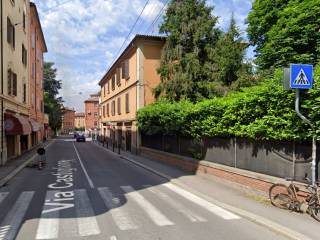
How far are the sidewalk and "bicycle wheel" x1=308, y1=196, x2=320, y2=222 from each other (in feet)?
0.42

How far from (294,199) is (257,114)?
10.1 feet

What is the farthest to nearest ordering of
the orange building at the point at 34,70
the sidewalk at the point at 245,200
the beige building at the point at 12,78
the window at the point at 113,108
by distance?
the window at the point at 113,108, the orange building at the point at 34,70, the beige building at the point at 12,78, the sidewalk at the point at 245,200

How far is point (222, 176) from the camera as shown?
14.2 m

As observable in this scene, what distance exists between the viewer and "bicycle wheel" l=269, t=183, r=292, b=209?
9.55 m

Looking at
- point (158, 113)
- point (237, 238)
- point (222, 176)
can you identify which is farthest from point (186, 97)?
point (237, 238)

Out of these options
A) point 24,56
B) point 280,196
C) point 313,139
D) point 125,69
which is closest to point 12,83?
point 24,56

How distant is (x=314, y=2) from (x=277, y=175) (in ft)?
42.5

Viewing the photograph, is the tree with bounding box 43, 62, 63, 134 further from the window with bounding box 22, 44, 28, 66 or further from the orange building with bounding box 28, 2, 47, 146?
the window with bounding box 22, 44, 28, 66

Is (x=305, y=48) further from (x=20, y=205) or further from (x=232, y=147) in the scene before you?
(x=20, y=205)

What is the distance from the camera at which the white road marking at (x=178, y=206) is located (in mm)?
8938

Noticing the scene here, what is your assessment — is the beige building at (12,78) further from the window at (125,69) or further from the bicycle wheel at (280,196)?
the bicycle wheel at (280,196)

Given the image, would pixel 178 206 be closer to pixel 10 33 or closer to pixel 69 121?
pixel 10 33

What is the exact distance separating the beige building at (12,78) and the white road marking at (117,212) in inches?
454

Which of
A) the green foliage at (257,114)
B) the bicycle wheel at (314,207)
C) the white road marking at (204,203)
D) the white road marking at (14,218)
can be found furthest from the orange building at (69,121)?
the bicycle wheel at (314,207)
